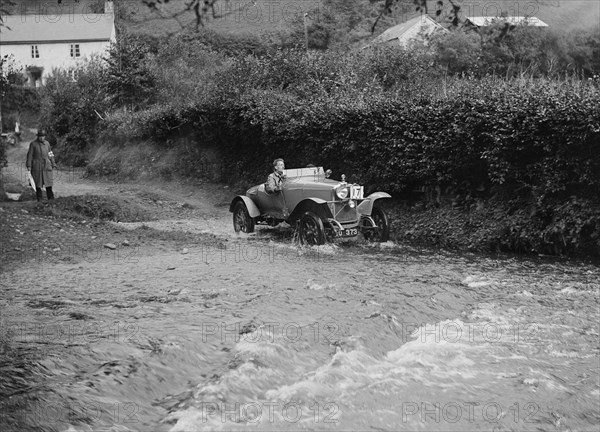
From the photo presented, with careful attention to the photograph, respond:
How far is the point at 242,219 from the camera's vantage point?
1566 centimetres

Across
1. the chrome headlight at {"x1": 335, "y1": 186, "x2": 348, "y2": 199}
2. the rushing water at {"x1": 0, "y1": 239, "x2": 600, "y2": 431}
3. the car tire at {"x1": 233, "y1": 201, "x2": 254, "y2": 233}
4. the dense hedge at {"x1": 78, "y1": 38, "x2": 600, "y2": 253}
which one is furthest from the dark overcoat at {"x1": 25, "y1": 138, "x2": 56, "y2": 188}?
the chrome headlight at {"x1": 335, "y1": 186, "x2": 348, "y2": 199}

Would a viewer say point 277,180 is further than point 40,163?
No

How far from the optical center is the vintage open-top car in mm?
13047

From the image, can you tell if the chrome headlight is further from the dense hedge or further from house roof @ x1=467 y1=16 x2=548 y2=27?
house roof @ x1=467 y1=16 x2=548 y2=27

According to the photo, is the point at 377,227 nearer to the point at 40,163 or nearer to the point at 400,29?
the point at 40,163

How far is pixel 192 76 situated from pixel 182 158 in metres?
8.19

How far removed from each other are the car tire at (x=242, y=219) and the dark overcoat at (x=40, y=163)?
5.36 metres

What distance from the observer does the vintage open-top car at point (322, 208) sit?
42.8 feet

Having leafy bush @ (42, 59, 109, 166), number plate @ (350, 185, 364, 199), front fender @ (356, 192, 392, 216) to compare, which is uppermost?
leafy bush @ (42, 59, 109, 166)

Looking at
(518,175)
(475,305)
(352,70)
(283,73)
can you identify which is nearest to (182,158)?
(283,73)

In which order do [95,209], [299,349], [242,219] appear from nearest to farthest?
1. [299,349]
2. [242,219]
3. [95,209]

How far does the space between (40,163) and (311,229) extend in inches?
320

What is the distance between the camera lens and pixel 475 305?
354 inches

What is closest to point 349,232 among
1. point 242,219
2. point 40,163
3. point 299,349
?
point 242,219
